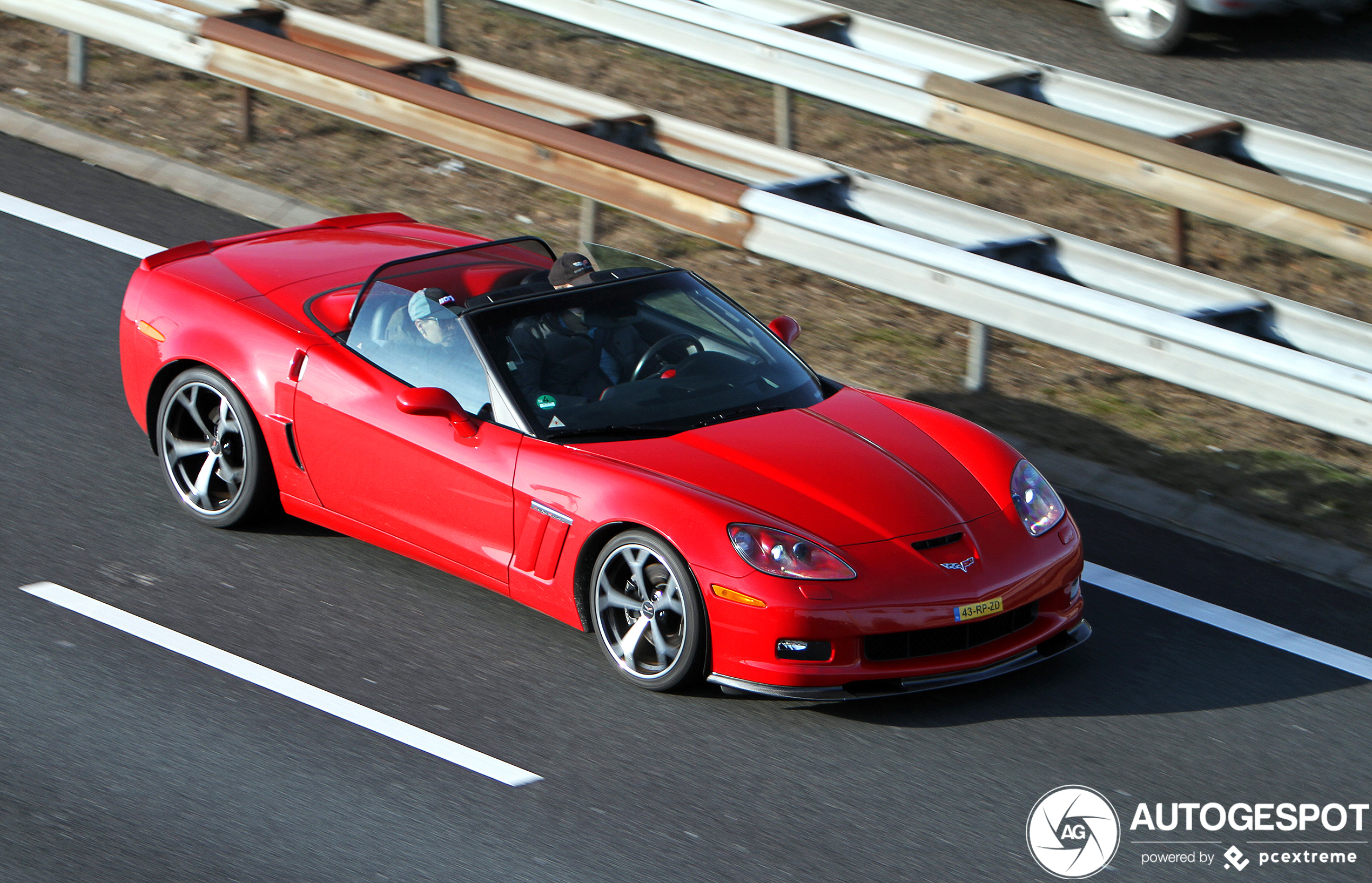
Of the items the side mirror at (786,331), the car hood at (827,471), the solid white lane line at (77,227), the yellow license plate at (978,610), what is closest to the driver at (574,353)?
the car hood at (827,471)

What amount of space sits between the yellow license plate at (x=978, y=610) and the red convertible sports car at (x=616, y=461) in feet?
0.05

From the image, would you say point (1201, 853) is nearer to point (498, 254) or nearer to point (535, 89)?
point (498, 254)

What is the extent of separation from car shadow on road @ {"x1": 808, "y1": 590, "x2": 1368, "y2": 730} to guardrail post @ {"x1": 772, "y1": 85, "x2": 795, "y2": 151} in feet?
16.7

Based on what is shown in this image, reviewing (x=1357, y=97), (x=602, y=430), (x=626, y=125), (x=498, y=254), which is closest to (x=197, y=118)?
(x=626, y=125)

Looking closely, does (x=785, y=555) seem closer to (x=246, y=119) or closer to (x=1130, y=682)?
(x=1130, y=682)

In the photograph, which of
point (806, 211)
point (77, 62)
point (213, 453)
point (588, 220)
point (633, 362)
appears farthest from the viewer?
point (77, 62)

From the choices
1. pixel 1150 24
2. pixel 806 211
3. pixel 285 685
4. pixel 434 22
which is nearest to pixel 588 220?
A: pixel 806 211

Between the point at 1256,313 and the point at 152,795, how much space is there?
5.62m

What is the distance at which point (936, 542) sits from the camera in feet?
18.8

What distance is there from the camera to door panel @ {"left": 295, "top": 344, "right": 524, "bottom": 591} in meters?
6.16

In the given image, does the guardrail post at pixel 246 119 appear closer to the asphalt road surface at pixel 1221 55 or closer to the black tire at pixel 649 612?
the asphalt road surface at pixel 1221 55

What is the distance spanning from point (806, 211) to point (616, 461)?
317cm

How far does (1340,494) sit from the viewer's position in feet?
25.6

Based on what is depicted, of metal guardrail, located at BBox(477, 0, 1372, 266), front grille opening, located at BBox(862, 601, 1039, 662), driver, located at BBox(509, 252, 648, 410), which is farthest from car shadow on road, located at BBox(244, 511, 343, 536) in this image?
metal guardrail, located at BBox(477, 0, 1372, 266)
